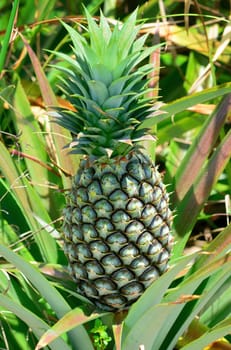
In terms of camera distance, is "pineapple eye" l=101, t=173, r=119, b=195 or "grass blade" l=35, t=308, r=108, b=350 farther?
"pineapple eye" l=101, t=173, r=119, b=195

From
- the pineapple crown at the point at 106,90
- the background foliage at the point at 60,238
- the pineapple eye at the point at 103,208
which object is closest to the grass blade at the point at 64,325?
the background foliage at the point at 60,238

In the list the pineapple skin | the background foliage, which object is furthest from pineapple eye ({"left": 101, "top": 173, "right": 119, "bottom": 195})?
the background foliage

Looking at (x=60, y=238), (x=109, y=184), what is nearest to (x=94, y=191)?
(x=109, y=184)

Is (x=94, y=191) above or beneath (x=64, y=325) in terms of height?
above

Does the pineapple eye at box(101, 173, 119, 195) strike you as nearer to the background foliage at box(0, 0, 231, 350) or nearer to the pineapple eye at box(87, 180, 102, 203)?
the pineapple eye at box(87, 180, 102, 203)

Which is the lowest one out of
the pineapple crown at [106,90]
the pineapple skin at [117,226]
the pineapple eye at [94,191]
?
the pineapple skin at [117,226]

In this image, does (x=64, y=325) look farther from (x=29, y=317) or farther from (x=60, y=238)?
(x=60, y=238)

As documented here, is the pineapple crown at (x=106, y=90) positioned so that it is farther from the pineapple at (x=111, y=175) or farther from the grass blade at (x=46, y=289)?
the grass blade at (x=46, y=289)
